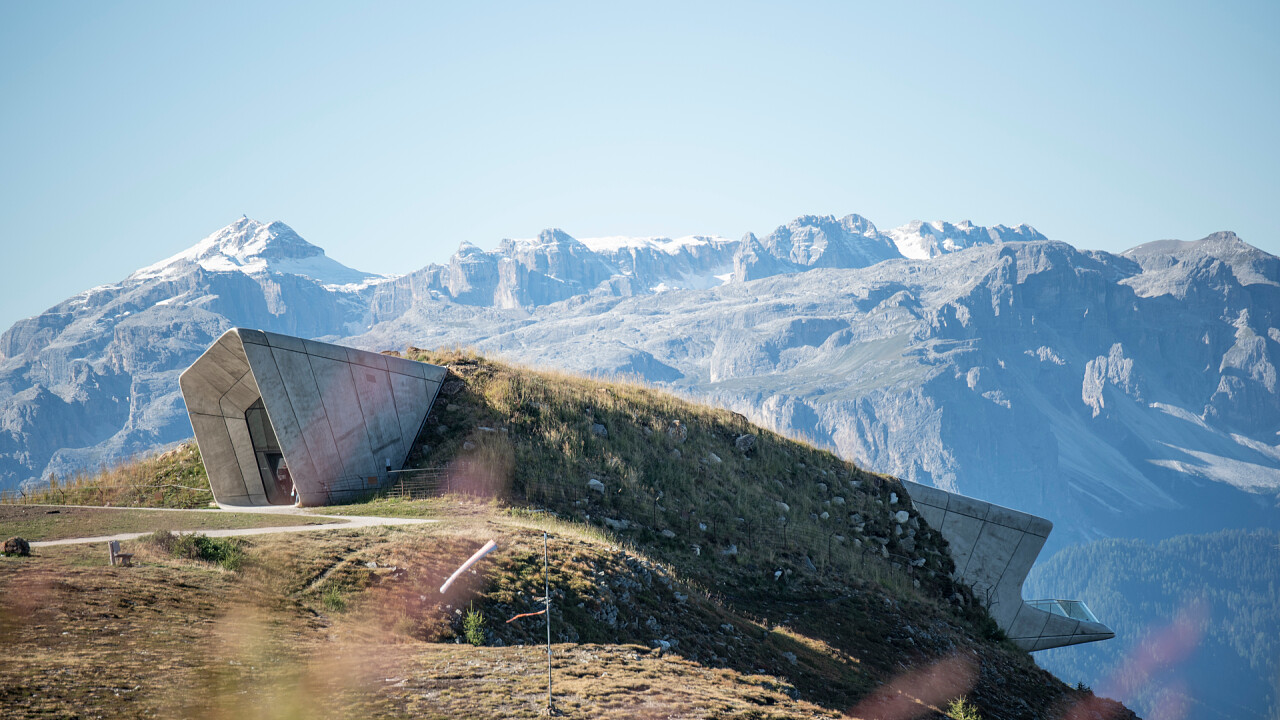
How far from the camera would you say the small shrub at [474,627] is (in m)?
13.9

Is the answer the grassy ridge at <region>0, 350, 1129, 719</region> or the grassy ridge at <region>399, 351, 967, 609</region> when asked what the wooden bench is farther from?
the grassy ridge at <region>399, 351, 967, 609</region>

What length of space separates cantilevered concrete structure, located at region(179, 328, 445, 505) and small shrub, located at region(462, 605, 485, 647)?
565 inches

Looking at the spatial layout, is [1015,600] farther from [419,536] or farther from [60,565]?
[60,565]

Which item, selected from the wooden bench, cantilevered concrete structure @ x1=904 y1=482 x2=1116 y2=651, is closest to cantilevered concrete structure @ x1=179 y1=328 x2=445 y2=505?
the wooden bench

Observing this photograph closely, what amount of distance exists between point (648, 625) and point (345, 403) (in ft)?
53.1

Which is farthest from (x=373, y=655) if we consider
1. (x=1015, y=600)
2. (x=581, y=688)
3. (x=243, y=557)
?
(x=1015, y=600)

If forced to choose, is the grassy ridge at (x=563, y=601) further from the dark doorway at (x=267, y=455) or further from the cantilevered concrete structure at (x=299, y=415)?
the dark doorway at (x=267, y=455)

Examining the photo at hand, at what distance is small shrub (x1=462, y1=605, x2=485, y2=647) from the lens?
1388 centimetres

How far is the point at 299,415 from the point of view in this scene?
27188mm

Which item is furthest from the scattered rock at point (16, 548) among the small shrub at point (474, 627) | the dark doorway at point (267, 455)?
the dark doorway at point (267, 455)

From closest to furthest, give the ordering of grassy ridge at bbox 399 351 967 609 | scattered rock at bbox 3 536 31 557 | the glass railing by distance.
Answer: scattered rock at bbox 3 536 31 557 < grassy ridge at bbox 399 351 967 609 < the glass railing

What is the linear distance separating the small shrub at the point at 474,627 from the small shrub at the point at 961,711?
27.2 feet

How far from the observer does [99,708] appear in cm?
869

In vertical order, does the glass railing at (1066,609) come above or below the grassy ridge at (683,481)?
below
